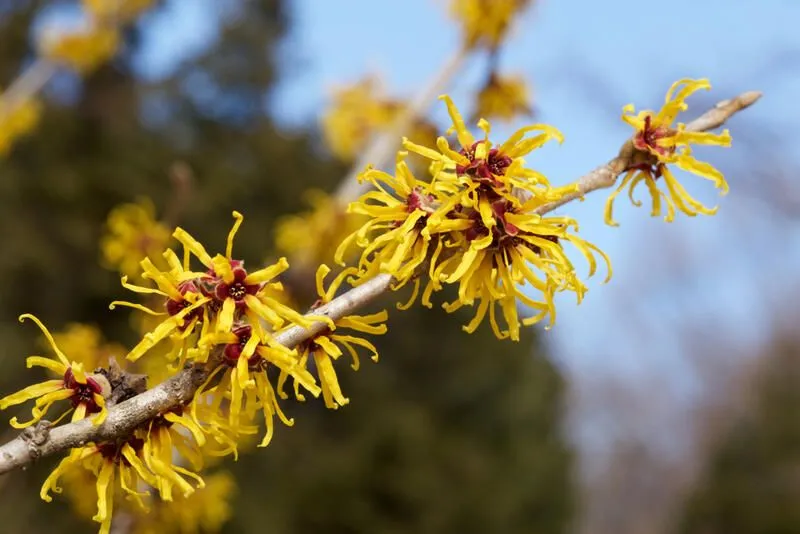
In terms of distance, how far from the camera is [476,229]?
97cm

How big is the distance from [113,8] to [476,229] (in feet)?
12.9

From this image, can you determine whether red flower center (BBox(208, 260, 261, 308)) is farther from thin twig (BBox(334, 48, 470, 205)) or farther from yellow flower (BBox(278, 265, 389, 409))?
thin twig (BBox(334, 48, 470, 205))

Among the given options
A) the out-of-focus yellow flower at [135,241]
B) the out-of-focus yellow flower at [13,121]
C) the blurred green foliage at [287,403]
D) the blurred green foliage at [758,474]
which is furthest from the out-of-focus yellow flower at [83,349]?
the blurred green foliage at [758,474]

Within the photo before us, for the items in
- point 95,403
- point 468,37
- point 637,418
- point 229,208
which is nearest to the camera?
point 95,403

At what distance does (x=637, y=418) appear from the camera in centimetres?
2617

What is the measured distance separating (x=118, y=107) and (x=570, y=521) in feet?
35.0

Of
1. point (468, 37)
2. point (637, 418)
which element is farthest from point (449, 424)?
point (637, 418)

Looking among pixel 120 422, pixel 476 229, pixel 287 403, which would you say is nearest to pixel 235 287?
pixel 120 422

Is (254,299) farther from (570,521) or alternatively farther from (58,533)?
(570,521)

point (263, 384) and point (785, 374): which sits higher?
point (785, 374)

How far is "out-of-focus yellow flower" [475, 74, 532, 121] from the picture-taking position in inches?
102

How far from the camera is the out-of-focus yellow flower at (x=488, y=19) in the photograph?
8.54 ft

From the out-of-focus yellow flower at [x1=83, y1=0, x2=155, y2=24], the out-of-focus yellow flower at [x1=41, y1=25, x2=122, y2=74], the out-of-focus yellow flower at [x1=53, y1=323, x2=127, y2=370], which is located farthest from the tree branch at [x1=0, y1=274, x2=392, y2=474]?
the out-of-focus yellow flower at [x1=83, y1=0, x2=155, y2=24]

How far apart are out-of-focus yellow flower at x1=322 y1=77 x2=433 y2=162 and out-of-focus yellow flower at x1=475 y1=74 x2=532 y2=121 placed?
0.71m
